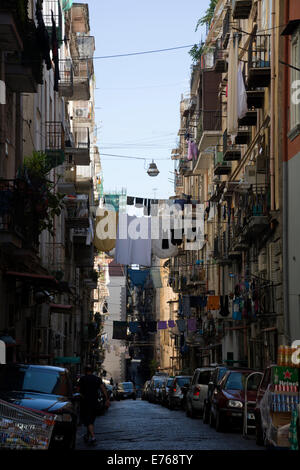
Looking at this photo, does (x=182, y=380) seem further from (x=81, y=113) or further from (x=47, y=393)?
(x=81, y=113)

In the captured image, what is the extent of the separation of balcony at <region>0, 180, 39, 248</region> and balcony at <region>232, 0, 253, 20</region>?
18.0 m

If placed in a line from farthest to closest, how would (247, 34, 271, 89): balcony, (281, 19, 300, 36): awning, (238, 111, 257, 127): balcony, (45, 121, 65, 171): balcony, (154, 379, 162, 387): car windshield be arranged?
(154, 379, 162, 387): car windshield, (45, 121, 65, 171): balcony, (238, 111, 257, 127): balcony, (247, 34, 271, 89): balcony, (281, 19, 300, 36): awning

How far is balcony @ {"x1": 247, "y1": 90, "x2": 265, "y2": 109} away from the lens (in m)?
34.4

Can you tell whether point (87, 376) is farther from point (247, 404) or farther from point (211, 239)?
point (211, 239)

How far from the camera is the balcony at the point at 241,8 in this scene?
125 ft

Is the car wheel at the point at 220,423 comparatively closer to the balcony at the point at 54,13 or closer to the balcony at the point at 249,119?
the balcony at the point at 249,119

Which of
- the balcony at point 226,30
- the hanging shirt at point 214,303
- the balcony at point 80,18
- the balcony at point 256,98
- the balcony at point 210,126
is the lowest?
the hanging shirt at point 214,303

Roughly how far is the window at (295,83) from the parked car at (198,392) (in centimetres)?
837

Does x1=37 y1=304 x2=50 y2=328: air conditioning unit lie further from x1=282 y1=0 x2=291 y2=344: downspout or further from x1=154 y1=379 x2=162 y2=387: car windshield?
x1=154 y1=379 x2=162 y2=387: car windshield

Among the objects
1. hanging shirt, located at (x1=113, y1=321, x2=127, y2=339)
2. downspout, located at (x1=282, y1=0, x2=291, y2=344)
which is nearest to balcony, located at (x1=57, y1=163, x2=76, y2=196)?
downspout, located at (x1=282, y1=0, x2=291, y2=344)

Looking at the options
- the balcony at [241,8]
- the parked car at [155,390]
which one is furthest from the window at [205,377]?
the parked car at [155,390]

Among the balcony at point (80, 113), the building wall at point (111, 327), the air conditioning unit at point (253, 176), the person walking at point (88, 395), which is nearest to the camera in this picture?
the person walking at point (88, 395)

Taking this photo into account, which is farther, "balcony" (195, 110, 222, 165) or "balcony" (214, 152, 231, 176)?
"balcony" (195, 110, 222, 165)
